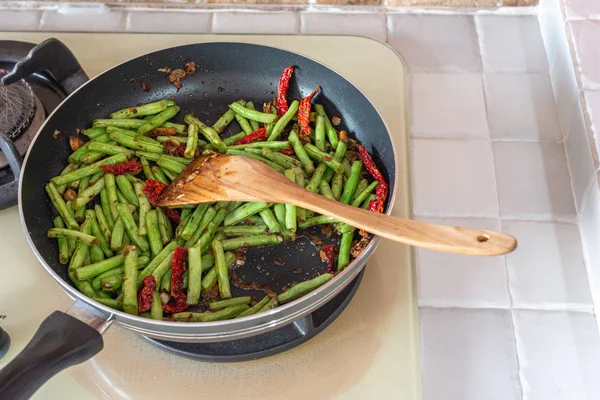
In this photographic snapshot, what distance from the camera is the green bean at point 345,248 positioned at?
1.03m

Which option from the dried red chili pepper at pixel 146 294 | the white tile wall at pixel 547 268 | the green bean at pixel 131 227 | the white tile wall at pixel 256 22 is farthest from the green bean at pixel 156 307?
the white tile wall at pixel 256 22

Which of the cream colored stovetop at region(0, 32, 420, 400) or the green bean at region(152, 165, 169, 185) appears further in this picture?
the green bean at region(152, 165, 169, 185)

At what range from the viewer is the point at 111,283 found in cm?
102

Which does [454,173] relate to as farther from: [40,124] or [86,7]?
[86,7]

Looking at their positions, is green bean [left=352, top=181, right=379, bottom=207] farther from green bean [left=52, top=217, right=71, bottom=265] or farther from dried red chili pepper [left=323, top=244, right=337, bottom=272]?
green bean [left=52, top=217, right=71, bottom=265]

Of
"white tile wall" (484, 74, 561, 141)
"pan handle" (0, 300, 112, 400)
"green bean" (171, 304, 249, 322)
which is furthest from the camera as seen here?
"white tile wall" (484, 74, 561, 141)

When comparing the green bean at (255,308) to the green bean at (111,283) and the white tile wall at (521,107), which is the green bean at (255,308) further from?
the white tile wall at (521,107)

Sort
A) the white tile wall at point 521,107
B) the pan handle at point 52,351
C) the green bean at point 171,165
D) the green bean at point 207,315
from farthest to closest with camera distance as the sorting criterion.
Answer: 1. the white tile wall at point 521,107
2. the green bean at point 171,165
3. the green bean at point 207,315
4. the pan handle at point 52,351

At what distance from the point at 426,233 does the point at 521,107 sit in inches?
26.8

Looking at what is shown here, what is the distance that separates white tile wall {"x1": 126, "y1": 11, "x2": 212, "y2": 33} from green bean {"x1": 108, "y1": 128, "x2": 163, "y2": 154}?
434 millimetres

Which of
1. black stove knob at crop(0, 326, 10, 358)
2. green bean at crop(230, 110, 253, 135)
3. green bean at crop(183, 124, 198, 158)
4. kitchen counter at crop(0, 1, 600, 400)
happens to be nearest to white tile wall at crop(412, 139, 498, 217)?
kitchen counter at crop(0, 1, 600, 400)

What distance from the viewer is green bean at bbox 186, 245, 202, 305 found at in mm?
1012

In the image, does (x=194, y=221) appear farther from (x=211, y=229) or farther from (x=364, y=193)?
(x=364, y=193)

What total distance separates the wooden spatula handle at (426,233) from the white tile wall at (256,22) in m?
0.74
